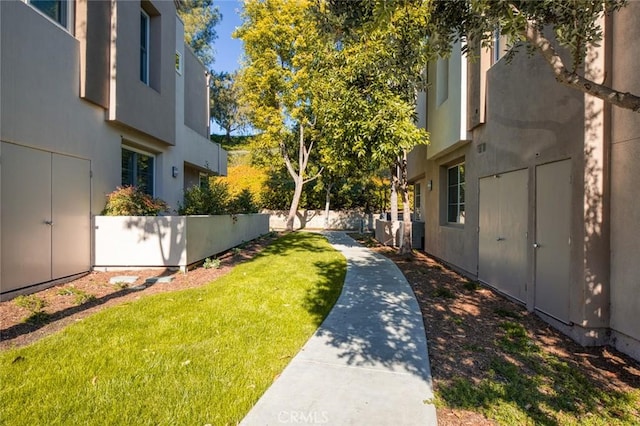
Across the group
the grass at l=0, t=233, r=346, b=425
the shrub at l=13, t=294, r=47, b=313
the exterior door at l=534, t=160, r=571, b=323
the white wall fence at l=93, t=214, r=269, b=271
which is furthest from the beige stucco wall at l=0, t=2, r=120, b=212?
the exterior door at l=534, t=160, r=571, b=323

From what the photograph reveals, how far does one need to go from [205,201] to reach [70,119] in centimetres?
406

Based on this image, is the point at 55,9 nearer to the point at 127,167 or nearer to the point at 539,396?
the point at 127,167

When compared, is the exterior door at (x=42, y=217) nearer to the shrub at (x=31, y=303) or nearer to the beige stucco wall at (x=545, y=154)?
the shrub at (x=31, y=303)

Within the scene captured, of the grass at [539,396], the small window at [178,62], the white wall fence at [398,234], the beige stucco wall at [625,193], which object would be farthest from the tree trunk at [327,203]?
the grass at [539,396]

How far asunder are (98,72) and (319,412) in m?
8.72

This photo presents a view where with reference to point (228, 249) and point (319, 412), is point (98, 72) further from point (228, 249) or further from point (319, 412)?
point (319, 412)

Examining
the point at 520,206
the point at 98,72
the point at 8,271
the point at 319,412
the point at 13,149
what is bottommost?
the point at 319,412

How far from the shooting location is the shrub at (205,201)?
1057 cm

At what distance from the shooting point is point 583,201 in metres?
4.57

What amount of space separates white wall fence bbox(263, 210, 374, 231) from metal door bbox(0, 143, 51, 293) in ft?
76.0

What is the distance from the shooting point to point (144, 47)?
1066 cm

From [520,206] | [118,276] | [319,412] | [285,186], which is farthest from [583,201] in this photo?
[285,186]

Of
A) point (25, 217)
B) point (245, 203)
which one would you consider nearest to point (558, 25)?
point (25, 217)

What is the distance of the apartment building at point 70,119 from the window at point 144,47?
30 millimetres
